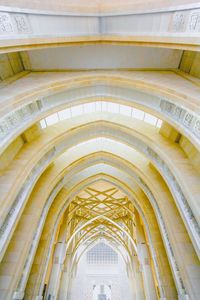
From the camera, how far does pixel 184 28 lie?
16.0 feet

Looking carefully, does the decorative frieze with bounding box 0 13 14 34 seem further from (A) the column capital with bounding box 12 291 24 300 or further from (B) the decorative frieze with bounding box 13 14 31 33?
(A) the column capital with bounding box 12 291 24 300

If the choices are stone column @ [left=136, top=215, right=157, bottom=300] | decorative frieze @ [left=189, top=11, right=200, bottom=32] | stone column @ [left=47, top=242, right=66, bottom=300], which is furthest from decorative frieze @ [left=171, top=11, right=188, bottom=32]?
stone column @ [left=47, top=242, right=66, bottom=300]

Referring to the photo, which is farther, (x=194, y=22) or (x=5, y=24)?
(x=5, y=24)

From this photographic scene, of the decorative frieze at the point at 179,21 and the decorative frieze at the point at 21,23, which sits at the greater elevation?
the decorative frieze at the point at 21,23

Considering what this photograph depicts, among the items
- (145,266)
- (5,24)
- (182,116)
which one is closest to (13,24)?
(5,24)

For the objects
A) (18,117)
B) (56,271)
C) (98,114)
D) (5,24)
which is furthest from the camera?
(56,271)

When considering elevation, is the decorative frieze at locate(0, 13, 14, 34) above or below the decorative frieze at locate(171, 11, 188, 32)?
below

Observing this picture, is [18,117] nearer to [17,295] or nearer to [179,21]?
[179,21]

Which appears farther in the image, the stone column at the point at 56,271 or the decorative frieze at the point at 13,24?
the stone column at the point at 56,271

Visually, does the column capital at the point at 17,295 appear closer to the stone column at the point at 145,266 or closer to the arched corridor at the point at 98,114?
the arched corridor at the point at 98,114

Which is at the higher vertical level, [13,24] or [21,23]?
[21,23]

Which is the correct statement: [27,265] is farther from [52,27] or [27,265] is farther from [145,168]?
[52,27]

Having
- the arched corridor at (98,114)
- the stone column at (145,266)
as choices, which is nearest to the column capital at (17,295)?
the arched corridor at (98,114)

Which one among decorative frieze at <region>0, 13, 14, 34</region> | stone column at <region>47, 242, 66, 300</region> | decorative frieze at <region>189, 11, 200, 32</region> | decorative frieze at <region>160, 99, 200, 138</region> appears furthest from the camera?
stone column at <region>47, 242, 66, 300</region>
